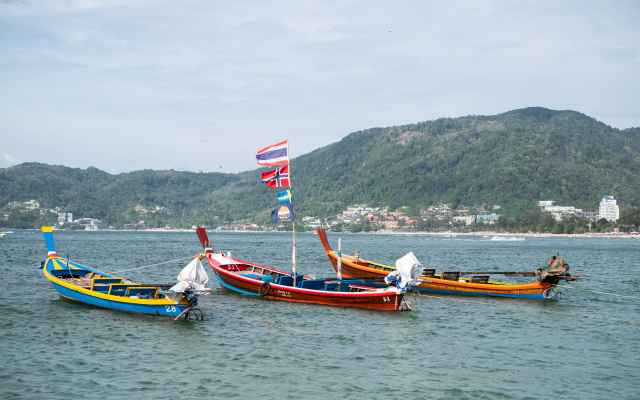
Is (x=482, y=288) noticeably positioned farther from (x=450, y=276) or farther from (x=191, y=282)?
(x=191, y=282)

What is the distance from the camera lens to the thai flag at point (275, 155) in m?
24.5

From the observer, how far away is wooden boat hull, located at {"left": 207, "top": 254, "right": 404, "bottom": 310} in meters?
22.7

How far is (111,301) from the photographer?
21172 millimetres

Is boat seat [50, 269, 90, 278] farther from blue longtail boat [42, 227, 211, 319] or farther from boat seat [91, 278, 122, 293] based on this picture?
boat seat [91, 278, 122, 293]

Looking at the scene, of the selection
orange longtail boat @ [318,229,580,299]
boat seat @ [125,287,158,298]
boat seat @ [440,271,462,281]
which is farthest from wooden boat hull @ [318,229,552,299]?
boat seat @ [125,287,158,298]

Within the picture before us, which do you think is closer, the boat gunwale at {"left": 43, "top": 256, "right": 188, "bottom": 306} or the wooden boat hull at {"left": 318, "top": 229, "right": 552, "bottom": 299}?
the boat gunwale at {"left": 43, "top": 256, "right": 188, "bottom": 306}

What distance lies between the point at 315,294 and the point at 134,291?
816cm

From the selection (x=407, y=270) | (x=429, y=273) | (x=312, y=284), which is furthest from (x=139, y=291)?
(x=429, y=273)

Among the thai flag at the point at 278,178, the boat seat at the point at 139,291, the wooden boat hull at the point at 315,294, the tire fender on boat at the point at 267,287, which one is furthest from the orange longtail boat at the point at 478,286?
the boat seat at the point at 139,291

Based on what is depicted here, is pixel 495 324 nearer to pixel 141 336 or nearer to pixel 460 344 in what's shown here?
pixel 460 344

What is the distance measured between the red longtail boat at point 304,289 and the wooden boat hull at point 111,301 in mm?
6569

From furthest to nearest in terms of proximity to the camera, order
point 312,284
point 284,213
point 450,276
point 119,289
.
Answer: point 450,276
point 312,284
point 284,213
point 119,289

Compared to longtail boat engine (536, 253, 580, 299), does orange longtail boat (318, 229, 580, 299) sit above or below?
below

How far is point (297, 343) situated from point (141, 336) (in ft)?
18.1
